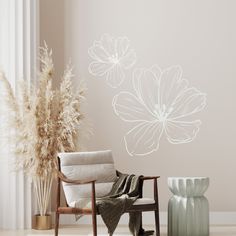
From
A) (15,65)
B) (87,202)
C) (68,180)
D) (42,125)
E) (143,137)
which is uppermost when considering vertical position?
(15,65)

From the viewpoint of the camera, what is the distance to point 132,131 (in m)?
5.94

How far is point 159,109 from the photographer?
5.93m

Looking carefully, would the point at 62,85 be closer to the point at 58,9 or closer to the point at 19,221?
the point at 58,9

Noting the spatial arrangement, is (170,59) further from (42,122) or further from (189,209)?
(189,209)

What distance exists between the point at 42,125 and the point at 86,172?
81 centimetres

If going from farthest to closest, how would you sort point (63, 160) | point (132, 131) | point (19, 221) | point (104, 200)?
1. point (132, 131)
2. point (19, 221)
3. point (63, 160)
4. point (104, 200)

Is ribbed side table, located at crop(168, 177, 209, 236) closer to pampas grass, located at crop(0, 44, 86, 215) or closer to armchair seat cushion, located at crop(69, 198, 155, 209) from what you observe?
armchair seat cushion, located at crop(69, 198, 155, 209)

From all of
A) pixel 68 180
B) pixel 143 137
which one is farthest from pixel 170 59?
pixel 68 180

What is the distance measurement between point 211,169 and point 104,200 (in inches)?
68.0

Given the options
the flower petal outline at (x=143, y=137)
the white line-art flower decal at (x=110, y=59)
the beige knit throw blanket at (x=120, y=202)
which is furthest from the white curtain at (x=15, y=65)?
the flower petal outline at (x=143, y=137)

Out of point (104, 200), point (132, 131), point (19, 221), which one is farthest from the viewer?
point (132, 131)

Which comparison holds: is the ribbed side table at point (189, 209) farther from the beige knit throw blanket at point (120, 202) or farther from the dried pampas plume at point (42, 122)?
the dried pampas plume at point (42, 122)

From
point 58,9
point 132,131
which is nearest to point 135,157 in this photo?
point 132,131

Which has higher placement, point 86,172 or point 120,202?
point 86,172
